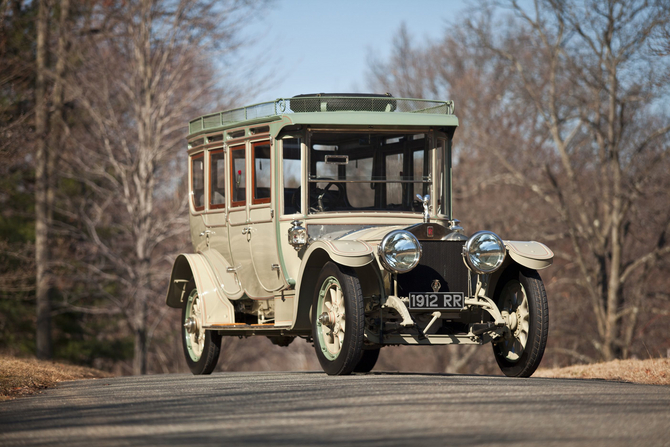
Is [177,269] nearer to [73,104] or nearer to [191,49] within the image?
[191,49]

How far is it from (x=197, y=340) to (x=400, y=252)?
417 cm

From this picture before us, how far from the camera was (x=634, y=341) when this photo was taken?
27203mm

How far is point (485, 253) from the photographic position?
30.2 feet

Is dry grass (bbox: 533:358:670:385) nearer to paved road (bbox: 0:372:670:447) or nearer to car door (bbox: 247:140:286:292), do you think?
paved road (bbox: 0:372:670:447)

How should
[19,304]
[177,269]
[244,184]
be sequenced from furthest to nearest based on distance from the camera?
[19,304]
[177,269]
[244,184]

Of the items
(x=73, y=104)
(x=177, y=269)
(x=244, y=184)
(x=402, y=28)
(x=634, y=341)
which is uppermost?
(x=402, y=28)

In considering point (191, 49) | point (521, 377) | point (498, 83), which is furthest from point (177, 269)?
→ point (498, 83)

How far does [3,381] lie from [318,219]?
3414mm

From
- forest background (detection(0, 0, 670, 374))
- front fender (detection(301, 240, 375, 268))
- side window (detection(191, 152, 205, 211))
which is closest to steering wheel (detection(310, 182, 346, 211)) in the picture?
front fender (detection(301, 240, 375, 268))

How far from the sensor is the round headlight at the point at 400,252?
8891 millimetres

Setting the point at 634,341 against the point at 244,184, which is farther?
the point at 634,341

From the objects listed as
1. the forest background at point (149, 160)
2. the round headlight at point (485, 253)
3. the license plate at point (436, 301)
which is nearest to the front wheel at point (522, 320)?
the round headlight at point (485, 253)

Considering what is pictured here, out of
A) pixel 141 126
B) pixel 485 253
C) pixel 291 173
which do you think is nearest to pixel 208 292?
pixel 291 173

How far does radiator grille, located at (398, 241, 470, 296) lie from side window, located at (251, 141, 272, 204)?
2159 mm
